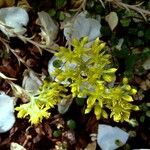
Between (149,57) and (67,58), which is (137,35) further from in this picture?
(67,58)

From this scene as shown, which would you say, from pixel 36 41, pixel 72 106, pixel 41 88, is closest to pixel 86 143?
pixel 72 106

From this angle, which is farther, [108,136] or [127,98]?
[108,136]

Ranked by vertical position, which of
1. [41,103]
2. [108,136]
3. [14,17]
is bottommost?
[108,136]

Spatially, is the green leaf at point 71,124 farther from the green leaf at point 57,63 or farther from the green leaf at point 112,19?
the green leaf at point 112,19

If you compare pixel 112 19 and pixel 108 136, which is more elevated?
pixel 112 19

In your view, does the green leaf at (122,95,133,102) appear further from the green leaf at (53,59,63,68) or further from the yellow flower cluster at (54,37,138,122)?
the green leaf at (53,59,63,68)

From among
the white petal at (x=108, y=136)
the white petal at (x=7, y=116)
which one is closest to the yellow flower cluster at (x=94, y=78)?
the white petal at (x=108, y=136)

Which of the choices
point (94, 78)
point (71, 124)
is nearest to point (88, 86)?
point (94, 78)

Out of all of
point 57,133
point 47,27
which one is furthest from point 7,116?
point 47,27

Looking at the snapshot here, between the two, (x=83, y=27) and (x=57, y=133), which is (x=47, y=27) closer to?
(x=83, y=27)

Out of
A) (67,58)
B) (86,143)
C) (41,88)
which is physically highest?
(67,58)

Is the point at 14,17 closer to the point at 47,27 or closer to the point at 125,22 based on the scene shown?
the point at 47,27
